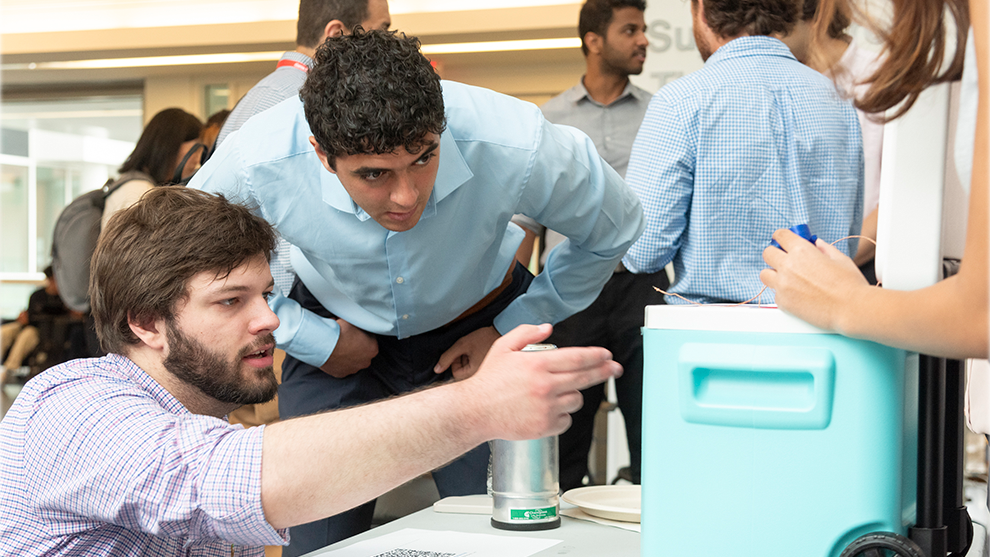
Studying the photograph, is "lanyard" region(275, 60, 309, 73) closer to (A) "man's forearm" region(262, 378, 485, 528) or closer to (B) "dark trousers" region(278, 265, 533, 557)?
(B) "dark trousers" region(278, 265, 533, 557)

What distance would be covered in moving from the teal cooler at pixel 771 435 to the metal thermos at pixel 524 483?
10.3 inches

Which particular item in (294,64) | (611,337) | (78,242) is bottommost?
(611,337)

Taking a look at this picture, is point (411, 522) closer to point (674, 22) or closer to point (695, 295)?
point (695, 295)

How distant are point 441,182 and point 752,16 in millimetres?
816

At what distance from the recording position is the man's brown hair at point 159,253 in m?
1.00

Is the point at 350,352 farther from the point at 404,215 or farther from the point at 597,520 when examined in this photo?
the point at 597,520

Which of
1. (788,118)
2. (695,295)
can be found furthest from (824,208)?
(695,295)

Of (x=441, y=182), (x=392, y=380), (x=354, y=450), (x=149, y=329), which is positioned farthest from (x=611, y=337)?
(x=354, y=450)

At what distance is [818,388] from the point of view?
0.73m

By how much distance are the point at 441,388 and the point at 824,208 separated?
4.02ft

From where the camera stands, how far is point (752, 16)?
1.80 m

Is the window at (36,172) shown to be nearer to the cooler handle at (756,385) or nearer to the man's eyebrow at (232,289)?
the man's eyebrow at (232,289)

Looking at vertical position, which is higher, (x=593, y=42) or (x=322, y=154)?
(x=593, y=42)

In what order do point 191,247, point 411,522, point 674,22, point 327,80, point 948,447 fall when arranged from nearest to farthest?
1. point 948,447
2. point 191,247
3. point 411,522
4. point 327,80
5. point 674,22
